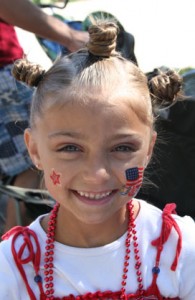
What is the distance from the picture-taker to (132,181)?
1.82 m

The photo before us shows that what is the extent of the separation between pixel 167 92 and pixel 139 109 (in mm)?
163

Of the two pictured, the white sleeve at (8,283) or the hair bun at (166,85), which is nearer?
the white sleeve at (8,283)

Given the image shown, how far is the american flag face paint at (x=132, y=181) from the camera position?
1.82m

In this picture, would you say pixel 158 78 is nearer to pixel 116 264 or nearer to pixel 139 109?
pixel 139 109

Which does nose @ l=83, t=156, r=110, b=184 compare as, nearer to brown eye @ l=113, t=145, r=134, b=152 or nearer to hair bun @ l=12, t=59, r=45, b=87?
brown eye @ l=113, t=145, r=134, b=152

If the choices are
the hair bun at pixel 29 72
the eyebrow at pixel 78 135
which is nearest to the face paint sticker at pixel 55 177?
the eyebrow at pixel 78 135

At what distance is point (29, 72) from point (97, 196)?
0.47 m

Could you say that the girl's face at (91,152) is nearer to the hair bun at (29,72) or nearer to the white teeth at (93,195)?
the white teeth at (93,195)

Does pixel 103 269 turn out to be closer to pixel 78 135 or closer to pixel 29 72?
pixel 78 135

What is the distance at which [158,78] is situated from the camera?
1.99 meters

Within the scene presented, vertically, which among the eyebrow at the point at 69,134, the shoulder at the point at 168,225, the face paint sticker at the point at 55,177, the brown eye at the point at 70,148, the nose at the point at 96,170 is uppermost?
the eyebrow at the point at 69,134

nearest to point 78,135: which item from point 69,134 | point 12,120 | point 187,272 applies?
point 69,134

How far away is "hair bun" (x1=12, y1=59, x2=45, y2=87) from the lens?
1.96m

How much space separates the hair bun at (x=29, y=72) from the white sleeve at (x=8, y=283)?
0.58 meters
